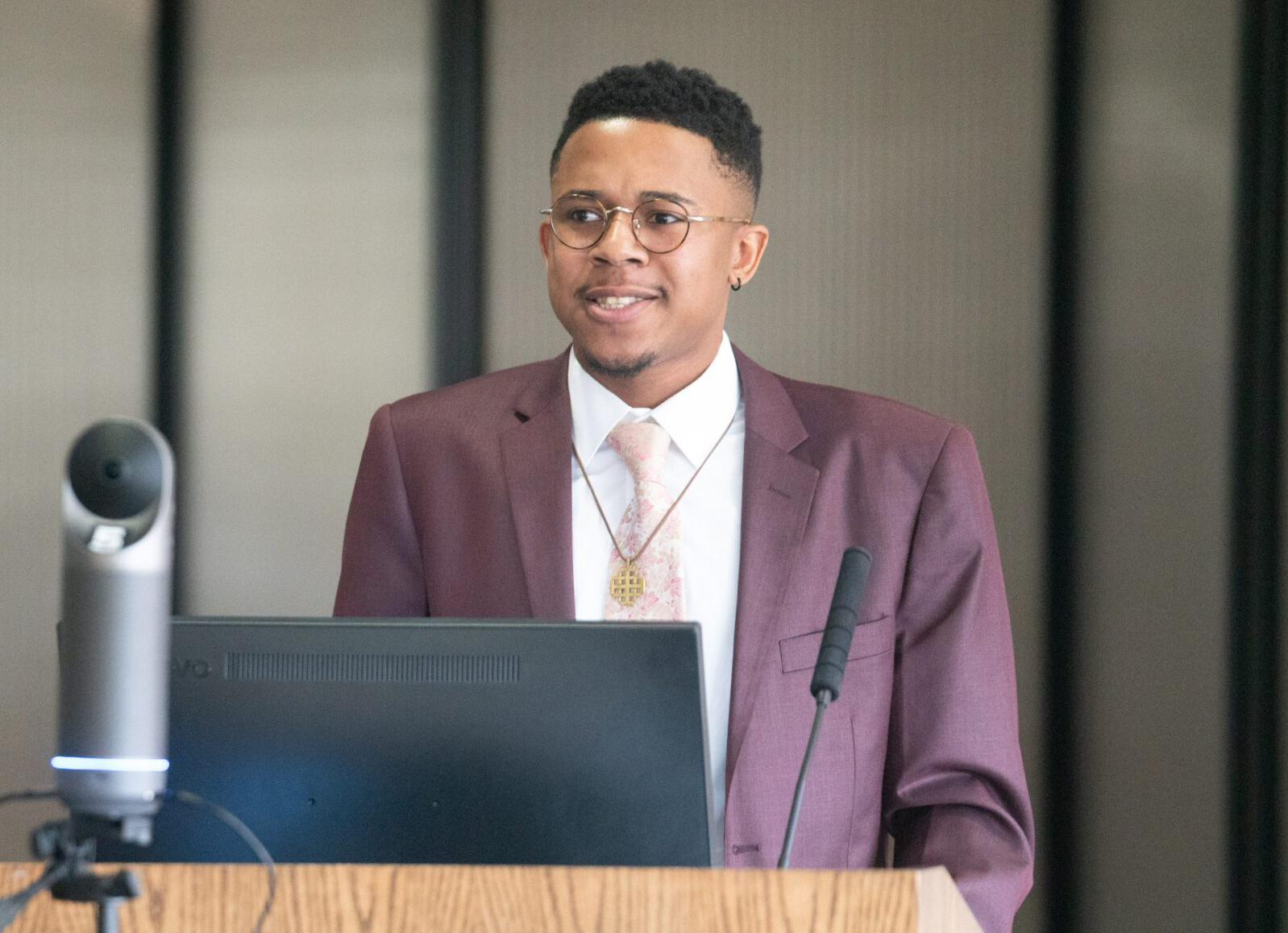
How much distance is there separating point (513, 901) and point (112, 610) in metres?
0.33

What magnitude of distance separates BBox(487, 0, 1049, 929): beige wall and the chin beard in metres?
1.09

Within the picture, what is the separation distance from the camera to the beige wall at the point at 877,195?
2877 mm

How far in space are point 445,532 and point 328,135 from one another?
1441mm

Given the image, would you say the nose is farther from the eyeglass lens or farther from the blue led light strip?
the blue led light strip

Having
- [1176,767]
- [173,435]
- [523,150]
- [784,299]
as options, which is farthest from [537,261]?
[1176,767]

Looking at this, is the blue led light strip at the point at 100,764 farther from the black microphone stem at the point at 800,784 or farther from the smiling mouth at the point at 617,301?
the smiling mouth at the point at 617,301

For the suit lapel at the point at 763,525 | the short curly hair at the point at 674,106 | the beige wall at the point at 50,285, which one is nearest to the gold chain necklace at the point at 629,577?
the suit lapel at the point at 763,525

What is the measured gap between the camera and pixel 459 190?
3078mm

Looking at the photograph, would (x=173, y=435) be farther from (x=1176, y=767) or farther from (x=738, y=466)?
(x=1176, y=767)

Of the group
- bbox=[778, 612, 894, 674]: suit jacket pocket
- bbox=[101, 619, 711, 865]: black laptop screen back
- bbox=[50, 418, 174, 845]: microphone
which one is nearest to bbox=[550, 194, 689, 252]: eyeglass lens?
bbox=[778, 612, 894, 674]: suit jacket pocket

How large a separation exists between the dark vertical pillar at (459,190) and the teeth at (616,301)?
122 cm

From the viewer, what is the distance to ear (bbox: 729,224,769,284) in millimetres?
1975

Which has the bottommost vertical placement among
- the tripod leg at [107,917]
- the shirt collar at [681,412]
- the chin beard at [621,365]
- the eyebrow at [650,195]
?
the tripod leg at [107,917]

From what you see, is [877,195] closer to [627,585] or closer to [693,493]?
[693,493]
